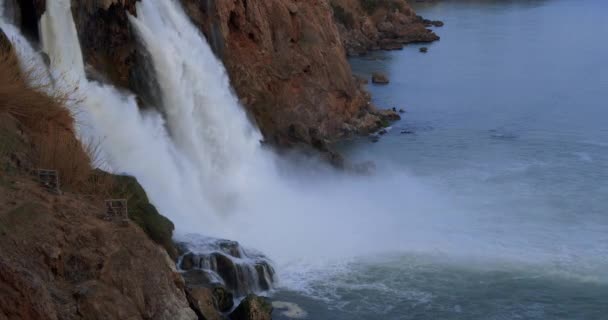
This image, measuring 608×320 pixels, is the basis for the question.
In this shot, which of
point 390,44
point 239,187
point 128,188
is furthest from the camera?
point 390,44

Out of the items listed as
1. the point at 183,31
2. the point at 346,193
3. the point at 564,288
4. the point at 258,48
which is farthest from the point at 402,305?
the point at 258,48

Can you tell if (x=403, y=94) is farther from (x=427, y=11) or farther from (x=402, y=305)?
(x=427, y=11)

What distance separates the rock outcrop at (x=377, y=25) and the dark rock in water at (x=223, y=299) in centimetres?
3889

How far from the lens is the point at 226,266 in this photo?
57.8 feet

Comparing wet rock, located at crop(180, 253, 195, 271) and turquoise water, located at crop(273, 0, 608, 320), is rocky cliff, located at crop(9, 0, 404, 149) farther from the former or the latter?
wet rock, located at crop(180, 253, 195, 271)

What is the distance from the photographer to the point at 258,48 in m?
31.1

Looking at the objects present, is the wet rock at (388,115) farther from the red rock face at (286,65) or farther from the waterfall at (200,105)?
the waterfall at (200,105)

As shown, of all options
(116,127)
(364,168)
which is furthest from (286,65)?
(116,127)

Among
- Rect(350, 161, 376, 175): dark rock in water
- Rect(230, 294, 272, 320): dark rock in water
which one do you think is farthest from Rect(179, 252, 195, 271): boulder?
Rect(350, 161, 376, 175): dark rock in water

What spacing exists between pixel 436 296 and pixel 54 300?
31.3 ft

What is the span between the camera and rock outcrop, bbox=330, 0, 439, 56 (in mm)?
57763

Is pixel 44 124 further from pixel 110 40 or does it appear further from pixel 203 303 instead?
pixel 110 40

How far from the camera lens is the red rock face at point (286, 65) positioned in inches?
1153

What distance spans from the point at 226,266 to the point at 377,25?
4784cm
